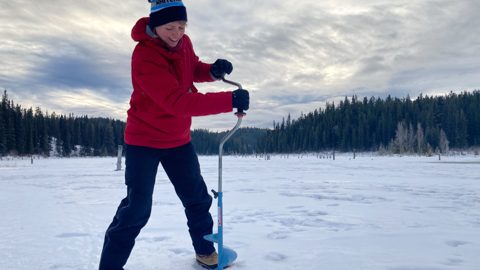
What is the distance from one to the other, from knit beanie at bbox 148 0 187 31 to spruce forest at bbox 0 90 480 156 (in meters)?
58.3

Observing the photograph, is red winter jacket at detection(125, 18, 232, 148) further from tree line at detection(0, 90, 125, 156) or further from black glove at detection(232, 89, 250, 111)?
tree line at detection(0, 90, 125, 156)

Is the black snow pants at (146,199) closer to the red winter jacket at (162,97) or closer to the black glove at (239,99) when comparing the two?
→ the red winter jacket at (162,97)

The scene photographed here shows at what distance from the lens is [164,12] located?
239 cm

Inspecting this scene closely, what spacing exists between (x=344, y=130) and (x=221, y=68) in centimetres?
8615

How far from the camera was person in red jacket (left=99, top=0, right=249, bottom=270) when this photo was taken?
2.24 metres

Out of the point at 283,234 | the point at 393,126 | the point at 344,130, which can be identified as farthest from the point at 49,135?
the point at 283,234

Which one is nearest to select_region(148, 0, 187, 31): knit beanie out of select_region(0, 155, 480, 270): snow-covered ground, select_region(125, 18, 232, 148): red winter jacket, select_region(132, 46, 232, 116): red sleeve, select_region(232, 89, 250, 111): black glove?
select_region(125, 18, 232, 148): red winter jacket

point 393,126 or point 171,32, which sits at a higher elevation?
point 393,126

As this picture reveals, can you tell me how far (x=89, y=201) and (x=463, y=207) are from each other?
6.03 meters

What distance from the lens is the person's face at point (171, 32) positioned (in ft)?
7.89

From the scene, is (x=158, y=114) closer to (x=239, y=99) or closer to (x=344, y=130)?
(x=239, y=99)

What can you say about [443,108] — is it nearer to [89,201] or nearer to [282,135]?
[282,135]

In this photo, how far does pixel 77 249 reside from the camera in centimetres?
307

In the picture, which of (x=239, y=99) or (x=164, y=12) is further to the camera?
(x=164, y=12)
